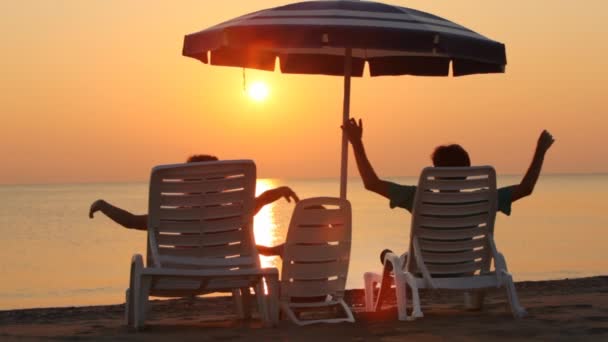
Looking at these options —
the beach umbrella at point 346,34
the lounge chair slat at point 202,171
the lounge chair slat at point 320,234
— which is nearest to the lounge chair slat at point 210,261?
the lounge chair slat at point 320,234

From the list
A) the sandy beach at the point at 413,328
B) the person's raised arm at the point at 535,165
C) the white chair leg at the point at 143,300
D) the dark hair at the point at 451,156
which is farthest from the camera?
the person's raised arm at the point at 535,165

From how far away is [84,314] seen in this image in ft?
44.5

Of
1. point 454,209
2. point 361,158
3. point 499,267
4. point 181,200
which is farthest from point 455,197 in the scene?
point 181,200

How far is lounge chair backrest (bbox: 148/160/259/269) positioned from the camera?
729cm

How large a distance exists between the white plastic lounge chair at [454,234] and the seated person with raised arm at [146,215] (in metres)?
0.76

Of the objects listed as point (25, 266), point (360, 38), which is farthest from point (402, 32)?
point (25, 266)

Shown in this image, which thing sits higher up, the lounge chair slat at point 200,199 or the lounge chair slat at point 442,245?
the lounge chair slat at point 200,199

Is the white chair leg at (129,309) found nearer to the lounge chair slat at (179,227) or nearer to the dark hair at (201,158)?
the lounge chair slat at (179,227)

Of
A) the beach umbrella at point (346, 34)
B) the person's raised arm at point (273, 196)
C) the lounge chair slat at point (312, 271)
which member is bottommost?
Answer: the lounge chair slat at point (312, 271)

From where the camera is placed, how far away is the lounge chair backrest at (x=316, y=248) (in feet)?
24.6

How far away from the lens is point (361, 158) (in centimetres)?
777

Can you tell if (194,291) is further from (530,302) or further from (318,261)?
(530,302)

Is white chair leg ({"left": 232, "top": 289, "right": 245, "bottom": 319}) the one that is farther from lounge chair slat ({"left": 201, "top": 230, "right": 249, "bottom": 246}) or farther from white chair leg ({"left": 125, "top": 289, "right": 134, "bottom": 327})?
white chair leg ({"left": 125, "top": 289, "right": 134, "bottom": 327})

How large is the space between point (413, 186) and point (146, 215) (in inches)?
67.9
